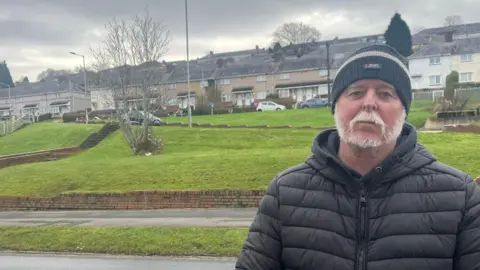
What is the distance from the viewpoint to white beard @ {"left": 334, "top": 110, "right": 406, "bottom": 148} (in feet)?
7.11

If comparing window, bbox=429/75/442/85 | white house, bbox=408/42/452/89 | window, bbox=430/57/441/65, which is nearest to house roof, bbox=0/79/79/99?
white house, bbox=408/42/452/89

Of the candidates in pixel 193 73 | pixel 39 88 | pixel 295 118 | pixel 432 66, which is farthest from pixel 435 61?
pixel 39 88

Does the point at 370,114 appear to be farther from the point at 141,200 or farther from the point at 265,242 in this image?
the point at 141,200

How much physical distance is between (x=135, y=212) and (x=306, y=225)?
13.5 metres

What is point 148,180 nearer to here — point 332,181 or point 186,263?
point 186,263

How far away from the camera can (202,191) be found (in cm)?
1502

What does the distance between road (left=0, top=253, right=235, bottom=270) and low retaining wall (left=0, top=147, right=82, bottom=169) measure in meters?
20.3

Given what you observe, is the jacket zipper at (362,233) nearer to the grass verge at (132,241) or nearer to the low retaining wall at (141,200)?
the grass verge at (132,241)

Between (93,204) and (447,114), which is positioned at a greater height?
(447,114)

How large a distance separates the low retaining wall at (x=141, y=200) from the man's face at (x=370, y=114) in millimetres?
12174

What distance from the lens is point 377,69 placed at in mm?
2236

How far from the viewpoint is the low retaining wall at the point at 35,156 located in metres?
27.8

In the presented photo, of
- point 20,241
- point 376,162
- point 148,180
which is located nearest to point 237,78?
point 148,180

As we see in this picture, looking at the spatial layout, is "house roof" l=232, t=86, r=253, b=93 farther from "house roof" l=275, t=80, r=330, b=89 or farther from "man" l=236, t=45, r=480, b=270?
"man" l=236, t=45, r=480, b=270
